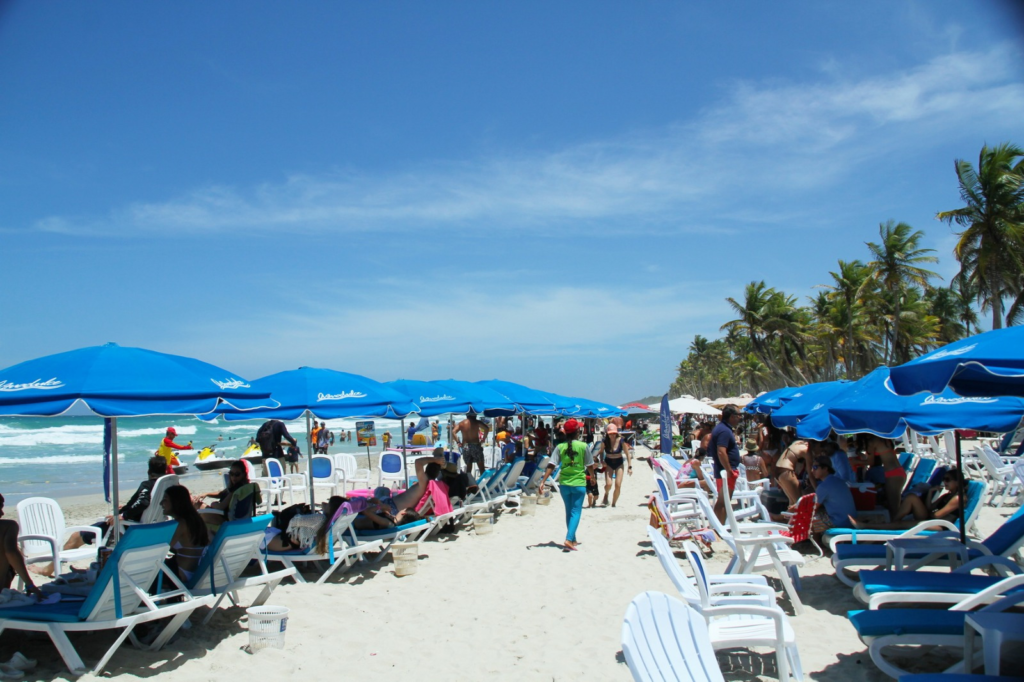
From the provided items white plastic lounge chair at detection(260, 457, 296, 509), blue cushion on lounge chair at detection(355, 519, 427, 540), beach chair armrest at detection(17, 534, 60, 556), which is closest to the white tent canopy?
white plastic lounge chair at detection(260, 457, 296, 509)

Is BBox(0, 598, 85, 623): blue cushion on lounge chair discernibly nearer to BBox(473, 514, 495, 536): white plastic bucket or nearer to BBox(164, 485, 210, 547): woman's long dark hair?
BBox(164, 485, 210, 547): woman's long dark hair

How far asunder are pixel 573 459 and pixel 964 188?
27.3m

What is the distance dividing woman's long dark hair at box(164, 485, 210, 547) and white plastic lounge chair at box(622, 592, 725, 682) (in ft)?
13.4

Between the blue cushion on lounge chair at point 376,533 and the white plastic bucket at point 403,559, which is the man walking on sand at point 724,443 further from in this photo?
the blue cushion on lounge chair at point 376,533

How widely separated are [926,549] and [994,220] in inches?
1077

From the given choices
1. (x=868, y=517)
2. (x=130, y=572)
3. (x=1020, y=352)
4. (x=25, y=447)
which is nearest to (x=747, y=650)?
(x=1020, y=352)

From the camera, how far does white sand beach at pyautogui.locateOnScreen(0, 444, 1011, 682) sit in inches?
185

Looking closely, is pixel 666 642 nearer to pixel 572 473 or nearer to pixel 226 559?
pixel 226 559

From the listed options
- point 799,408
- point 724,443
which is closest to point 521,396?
point 799,408

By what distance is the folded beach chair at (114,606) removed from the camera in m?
4.42

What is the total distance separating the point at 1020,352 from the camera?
333 cm

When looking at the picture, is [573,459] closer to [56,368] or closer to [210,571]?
[210,571]

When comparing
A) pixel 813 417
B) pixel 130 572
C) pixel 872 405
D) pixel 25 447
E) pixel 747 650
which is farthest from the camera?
pixel 25 447

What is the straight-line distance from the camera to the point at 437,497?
9.12 meters
